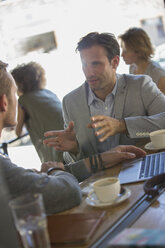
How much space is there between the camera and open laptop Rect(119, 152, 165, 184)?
1.30 meters

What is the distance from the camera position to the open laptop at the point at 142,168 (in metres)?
1.30

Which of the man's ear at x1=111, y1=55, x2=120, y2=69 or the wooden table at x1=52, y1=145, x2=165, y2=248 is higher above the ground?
the man's ear at x1=111, y1=55, x2=120, y2=69

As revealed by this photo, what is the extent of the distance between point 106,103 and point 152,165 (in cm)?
84

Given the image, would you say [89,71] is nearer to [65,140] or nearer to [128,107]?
[128,107]

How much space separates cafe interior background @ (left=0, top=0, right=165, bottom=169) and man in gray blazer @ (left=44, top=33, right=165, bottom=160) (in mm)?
2106

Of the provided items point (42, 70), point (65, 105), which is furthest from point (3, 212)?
point (42, 70)

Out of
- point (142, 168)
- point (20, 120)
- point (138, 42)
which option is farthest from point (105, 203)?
point (138, 42)

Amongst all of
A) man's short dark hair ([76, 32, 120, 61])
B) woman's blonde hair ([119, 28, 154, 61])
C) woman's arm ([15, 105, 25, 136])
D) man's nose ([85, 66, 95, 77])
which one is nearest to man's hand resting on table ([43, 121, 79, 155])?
man's nose ([85, 66, 95, 77])

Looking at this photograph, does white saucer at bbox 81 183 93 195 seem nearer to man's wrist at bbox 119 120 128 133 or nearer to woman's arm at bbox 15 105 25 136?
man's wrist at bbox 119 120 128 133

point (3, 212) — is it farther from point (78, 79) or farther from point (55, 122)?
point (78, 79)

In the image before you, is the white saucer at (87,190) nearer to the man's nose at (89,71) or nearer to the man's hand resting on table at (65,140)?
the man's hand resting on table at (65,140)

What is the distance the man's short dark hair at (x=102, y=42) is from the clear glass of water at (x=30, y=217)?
1.48m

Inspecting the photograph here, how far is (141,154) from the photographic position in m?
1.59

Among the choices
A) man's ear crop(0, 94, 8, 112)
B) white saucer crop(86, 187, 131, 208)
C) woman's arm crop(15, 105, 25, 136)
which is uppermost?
man's ear crop(0, 94, 8, 112)
